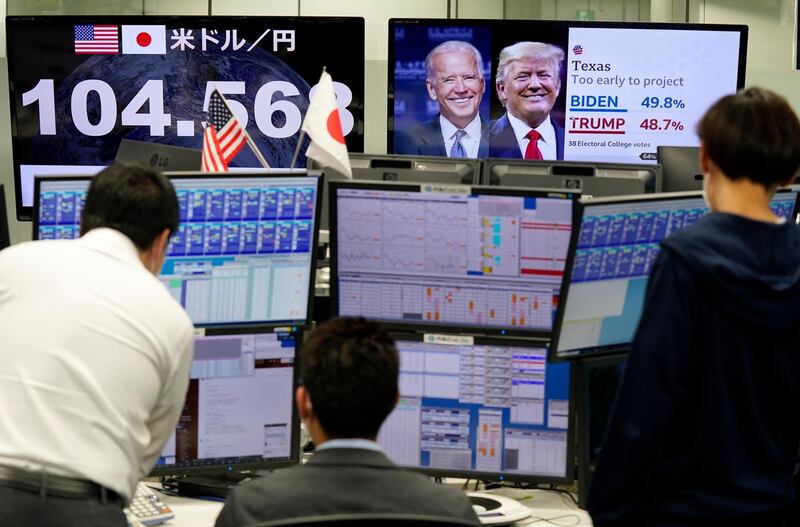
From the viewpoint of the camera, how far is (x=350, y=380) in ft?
6.22

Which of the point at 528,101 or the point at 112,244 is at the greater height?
the point at 528,101

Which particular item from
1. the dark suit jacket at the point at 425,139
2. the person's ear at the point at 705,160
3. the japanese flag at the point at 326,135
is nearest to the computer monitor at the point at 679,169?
the japanese flag at the point at 326,135

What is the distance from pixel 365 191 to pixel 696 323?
3.32 ft

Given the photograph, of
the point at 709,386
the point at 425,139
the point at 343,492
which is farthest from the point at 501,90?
the point at 343,492

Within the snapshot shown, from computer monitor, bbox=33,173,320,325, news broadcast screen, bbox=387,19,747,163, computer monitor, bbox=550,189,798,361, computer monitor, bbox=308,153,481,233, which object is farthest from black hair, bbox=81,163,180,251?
news broadcast screen, bbox=387,19,747,163

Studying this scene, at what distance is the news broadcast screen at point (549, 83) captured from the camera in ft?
22.1

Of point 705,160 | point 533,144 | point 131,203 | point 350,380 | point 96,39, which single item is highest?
point 96,39

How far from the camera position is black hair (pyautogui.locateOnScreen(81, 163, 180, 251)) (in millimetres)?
2381

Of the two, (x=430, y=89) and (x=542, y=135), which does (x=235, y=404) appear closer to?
(x=430, y=89)

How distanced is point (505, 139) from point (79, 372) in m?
4.84

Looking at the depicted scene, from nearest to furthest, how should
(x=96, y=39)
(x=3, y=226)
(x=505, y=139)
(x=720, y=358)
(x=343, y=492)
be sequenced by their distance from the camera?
(x=343, y=492), (x=720, y=358), (x=3, y=226), (x=96, y=39), (x=505, y=139)

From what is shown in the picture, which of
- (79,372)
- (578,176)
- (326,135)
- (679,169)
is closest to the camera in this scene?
A: (79,372)

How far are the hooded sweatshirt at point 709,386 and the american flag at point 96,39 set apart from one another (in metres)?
5.26

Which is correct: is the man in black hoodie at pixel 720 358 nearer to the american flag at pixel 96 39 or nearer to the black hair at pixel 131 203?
the black hair at pixel 131 203
